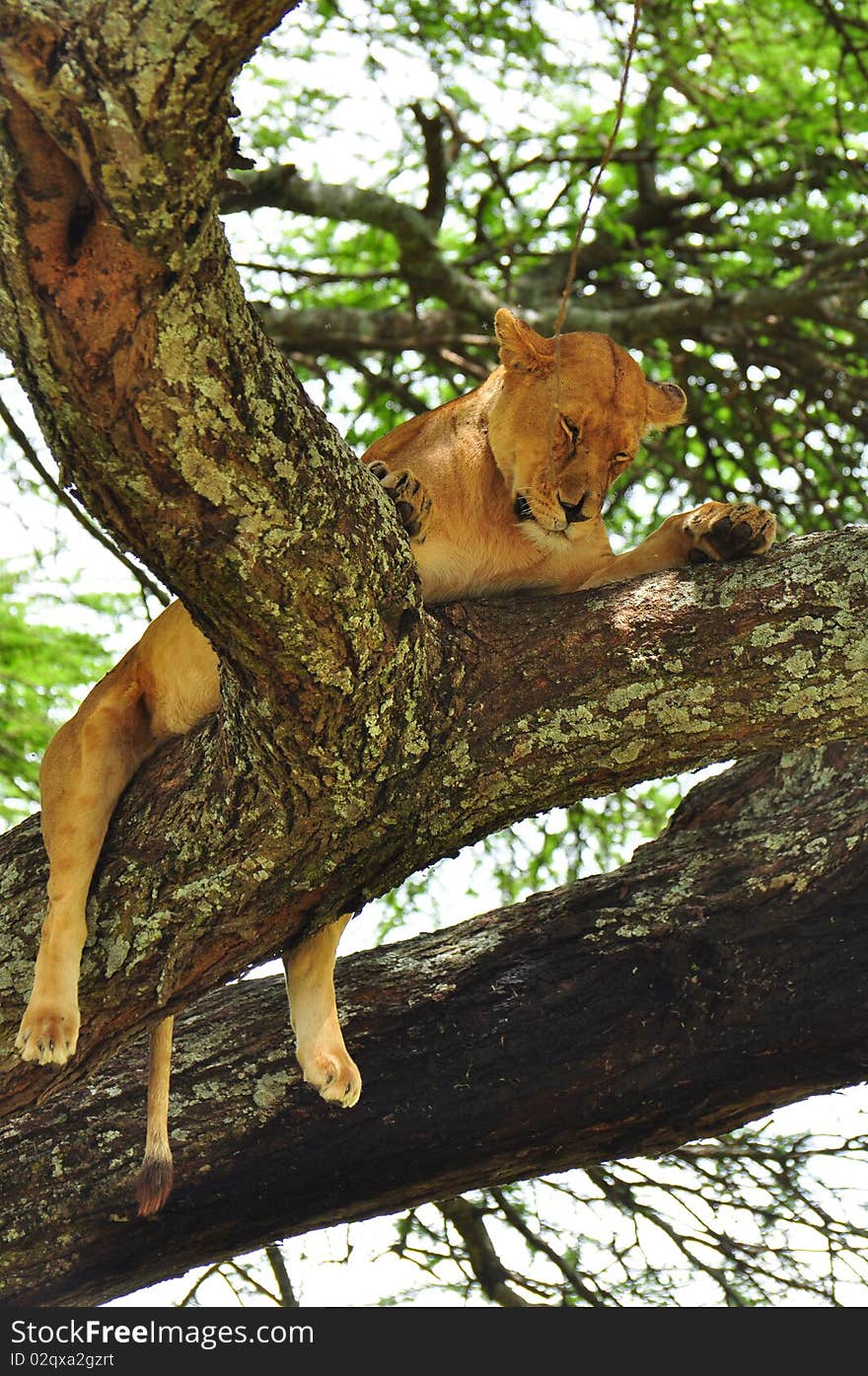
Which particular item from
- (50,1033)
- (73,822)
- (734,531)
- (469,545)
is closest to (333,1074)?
(50,1033)

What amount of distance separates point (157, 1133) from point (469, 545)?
184cm

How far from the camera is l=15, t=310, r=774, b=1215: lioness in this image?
11.8 feet

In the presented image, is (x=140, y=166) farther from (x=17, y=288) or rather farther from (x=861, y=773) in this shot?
(x=861, y=773)

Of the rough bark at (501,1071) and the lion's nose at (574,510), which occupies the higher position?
the lion's nose at (574,510)

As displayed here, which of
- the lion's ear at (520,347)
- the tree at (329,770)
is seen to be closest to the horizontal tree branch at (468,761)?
the tree at (329,770)

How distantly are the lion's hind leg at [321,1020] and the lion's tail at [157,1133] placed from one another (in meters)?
0.39

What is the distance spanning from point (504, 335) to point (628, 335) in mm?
3035

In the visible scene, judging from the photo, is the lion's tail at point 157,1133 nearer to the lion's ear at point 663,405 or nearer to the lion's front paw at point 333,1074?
the lion's front paw at point 333,1074

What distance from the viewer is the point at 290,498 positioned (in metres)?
2.77

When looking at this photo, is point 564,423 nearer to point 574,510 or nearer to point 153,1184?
Result: point 574,510

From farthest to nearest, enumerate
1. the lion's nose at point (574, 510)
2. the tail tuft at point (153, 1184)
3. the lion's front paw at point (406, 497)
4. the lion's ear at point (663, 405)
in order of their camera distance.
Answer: the lion's ear at point (663, 405)
the lion's nose at point (574, 510)
the tail tuft at point (153, 1184)
the lion's front paw at point (406, 497)

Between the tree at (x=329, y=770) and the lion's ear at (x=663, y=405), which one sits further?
the lion's ear at (x=663, y=405)

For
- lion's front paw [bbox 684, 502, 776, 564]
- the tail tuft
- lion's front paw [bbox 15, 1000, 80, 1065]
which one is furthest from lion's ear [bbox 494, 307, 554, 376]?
the tail tuft

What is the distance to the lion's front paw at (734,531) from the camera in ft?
11.6
